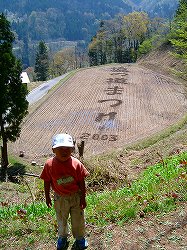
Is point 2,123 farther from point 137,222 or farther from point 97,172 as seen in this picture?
point 137,222

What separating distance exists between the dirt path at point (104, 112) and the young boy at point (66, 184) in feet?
54.7

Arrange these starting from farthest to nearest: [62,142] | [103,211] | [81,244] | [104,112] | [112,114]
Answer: [104,112] → [112,114] → [103,211] → [81,244] → [62,142]

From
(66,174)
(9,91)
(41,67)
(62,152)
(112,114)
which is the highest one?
(62,152)

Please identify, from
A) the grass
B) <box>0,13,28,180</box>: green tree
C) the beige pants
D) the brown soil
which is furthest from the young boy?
<box>0,13,28,180</box>: green tree

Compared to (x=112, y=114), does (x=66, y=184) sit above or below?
above

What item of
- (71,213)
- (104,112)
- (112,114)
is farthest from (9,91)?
(71,213)

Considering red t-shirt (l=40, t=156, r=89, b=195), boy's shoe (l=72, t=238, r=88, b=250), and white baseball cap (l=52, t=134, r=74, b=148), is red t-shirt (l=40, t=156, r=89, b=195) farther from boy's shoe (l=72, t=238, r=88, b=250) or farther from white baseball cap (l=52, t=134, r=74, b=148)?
boy's shoe (l=72, t=238, r=88, b=250)

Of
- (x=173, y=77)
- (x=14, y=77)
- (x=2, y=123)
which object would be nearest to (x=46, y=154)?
(x=2, y=123)

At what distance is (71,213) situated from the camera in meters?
4.69

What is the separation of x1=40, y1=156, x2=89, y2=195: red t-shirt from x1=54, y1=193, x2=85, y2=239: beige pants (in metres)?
0.12

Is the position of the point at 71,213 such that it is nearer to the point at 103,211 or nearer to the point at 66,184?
the point at 66,184

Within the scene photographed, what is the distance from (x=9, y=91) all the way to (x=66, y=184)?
16114mm

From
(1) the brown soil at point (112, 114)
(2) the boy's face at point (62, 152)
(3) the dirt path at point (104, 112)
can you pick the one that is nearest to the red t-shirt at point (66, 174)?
(2) the boy's face at point (62, 152)

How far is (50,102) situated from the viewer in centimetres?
3488
